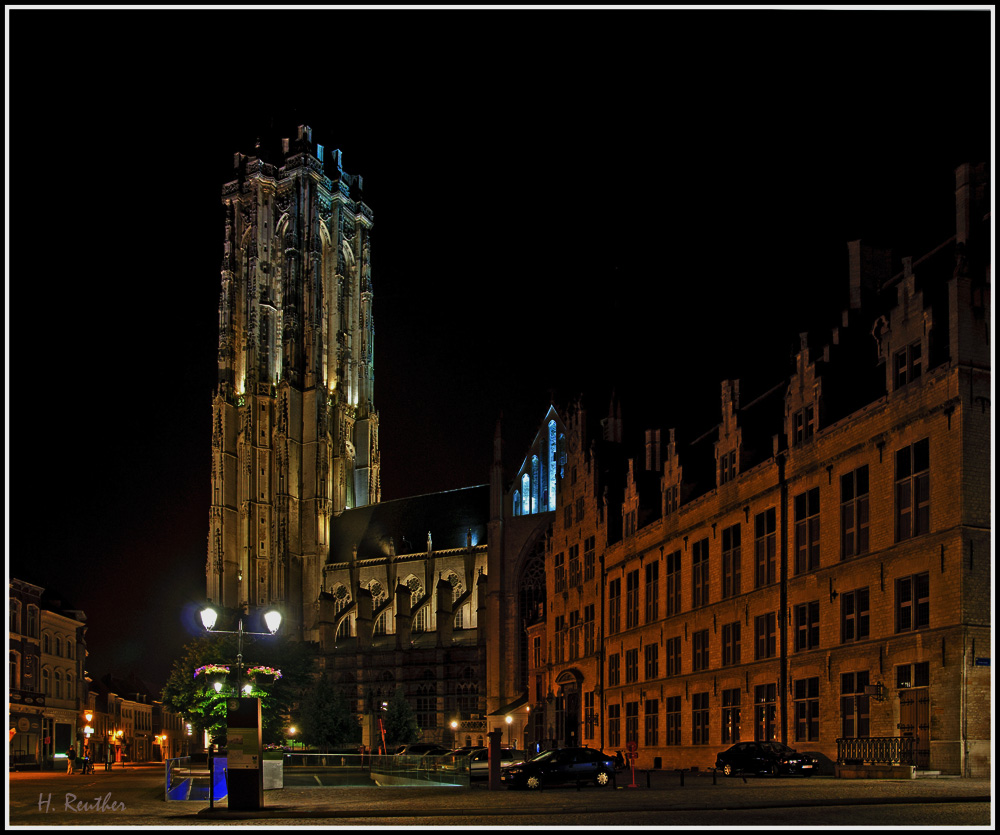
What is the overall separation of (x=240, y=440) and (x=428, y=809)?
96.5 m

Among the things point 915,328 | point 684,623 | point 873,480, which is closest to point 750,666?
point 684,623

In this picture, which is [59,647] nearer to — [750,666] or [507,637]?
[507,637]

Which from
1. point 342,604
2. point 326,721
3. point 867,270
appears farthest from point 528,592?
point 867,270

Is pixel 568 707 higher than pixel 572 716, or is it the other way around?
pixel 568 707

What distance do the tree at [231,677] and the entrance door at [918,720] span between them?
38845mm

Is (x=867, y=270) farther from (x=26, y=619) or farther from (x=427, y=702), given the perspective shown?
(x=427, y=702)

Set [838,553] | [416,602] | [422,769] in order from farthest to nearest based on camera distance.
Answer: [416,602], [838,553], [422,769]

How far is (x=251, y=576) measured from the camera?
366 feet

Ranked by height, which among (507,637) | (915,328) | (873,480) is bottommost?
(507,637)

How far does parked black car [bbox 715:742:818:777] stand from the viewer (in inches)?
1297

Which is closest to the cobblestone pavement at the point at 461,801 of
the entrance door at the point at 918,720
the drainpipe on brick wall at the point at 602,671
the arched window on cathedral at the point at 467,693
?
the entrance door at the point at 918,720

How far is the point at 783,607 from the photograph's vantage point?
39.3 metres

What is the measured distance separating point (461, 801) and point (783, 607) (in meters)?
17.6

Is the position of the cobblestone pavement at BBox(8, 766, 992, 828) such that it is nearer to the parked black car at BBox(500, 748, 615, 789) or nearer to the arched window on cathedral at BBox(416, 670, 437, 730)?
the parked black car at BBox(500, 748, 615, 789)
